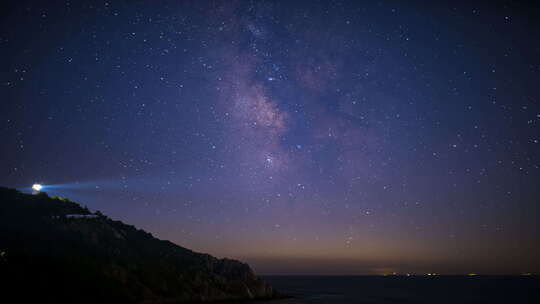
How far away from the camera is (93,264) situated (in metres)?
62.2

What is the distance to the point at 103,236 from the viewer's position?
8550 centimetres

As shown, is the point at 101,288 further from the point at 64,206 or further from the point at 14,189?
the point at 14,189

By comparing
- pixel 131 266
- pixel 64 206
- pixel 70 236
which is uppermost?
pixel 64 206

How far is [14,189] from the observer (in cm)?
9806

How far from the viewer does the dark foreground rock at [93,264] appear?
5250cm

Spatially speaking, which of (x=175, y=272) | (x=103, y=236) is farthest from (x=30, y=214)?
(x=175, y=272)

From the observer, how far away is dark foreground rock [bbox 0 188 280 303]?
52500mm

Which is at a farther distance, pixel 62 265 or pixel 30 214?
pixel 30 214

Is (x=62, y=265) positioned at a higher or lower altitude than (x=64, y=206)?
lower

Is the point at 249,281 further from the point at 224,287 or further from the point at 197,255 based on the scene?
the point at 197,255

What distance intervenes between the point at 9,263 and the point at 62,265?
7.50m

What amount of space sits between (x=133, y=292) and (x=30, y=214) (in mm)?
40412

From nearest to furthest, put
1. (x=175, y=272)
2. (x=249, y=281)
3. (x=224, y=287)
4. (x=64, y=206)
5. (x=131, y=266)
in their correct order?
(x=131, y=266) < (x=175, y=272) < (x=224, y=287) < (x=249, y=281) < (x=64, y=206)

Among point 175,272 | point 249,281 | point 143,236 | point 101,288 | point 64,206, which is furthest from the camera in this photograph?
point 143,236
